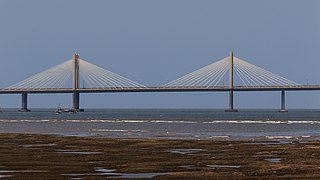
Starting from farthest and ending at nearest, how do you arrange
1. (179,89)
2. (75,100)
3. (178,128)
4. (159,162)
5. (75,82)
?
(75,100), (75,82), (179,89), (178,128), (159,162)

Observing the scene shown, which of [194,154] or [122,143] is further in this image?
[122,143]

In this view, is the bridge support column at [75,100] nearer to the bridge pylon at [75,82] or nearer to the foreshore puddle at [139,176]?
the bridge pylon at [75,82]

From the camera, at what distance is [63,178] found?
22.2 meters

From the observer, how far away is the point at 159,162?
1072 inches

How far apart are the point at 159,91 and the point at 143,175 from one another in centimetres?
10843

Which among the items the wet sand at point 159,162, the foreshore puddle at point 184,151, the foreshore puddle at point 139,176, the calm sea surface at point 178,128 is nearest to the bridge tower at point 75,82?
the calm sea surface at point 178,128

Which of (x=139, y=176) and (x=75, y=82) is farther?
(x=75, y=82)

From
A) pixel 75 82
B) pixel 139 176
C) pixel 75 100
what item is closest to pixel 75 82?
pixel 75 82

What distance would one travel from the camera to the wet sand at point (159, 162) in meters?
23.2

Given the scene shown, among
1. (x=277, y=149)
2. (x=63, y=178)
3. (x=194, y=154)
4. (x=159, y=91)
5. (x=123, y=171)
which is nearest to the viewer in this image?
(x=63, y=178)

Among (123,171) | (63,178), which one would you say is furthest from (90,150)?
(63,178)

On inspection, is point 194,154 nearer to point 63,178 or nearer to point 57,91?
point 63,178

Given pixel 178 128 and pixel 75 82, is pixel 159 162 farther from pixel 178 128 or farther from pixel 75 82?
pixel 75 82

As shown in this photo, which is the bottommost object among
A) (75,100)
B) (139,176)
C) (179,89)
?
(139,176)
